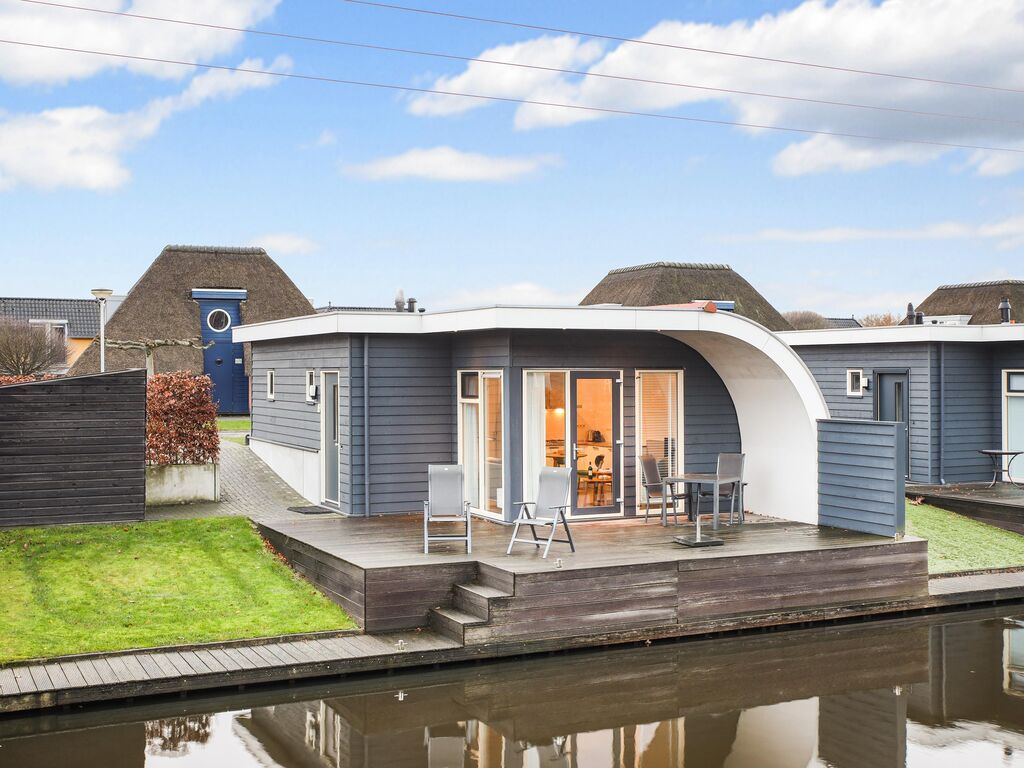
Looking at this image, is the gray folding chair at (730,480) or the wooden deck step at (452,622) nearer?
the wooden deck step at (452,622)

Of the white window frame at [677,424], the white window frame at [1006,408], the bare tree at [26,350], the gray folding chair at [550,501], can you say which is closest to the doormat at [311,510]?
the gray folding chair at [550,501]

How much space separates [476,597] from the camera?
8.85m

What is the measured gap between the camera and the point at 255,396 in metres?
16.8

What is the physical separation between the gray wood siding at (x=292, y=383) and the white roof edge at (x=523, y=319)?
1.24ft

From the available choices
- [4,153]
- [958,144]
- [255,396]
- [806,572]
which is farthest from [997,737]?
[4,153]

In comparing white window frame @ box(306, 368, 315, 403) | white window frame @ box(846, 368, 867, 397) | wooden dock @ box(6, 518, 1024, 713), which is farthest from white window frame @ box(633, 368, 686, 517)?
white window frame @ box(846, 368, 867, 397)

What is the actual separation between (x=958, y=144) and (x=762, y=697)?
17.0m

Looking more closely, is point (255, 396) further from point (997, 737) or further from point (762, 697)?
point (997, 737)

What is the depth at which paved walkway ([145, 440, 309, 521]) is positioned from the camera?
488 inches

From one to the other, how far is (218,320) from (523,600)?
21.5m

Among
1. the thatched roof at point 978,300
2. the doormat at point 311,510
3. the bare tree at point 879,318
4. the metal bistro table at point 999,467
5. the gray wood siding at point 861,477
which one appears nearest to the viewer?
the gray wood siding at point 861,477

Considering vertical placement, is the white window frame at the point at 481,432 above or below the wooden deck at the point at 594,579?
Answer: above

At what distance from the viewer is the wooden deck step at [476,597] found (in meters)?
8.72

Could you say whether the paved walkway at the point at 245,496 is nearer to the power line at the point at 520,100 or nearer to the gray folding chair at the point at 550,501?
the gray folding chair at the point at 550,501
